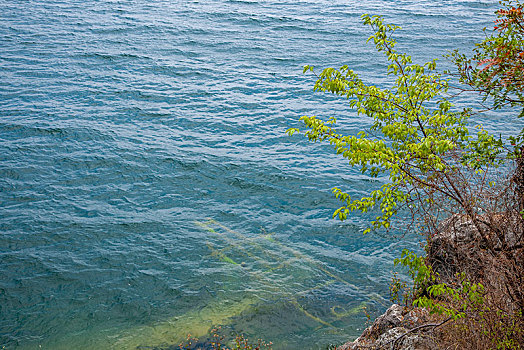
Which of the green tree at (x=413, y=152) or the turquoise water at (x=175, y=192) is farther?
the turquoise water at (x=175, y=192)

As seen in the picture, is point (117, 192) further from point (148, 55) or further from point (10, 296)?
point (148, 55)

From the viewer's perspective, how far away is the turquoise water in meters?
14.2

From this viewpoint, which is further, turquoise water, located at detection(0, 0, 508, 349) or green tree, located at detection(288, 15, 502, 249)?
turquoise water, located at detection(0, 0, 508, 349)

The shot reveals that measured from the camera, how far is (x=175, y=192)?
20.6 meters

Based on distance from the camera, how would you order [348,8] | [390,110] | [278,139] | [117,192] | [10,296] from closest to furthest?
1. [390,110]
2. [10,296]
3. [117,192]
4. [278,139]
5. [348,8]

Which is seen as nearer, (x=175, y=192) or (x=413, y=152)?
(x=413, y=152)

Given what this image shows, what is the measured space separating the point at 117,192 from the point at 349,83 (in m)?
13.2

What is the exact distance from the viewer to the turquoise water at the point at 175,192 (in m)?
14.2

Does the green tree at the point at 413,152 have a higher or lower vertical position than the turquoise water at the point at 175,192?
higher

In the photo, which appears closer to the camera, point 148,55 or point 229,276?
point 229,276

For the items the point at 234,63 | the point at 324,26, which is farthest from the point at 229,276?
the point at 324,26

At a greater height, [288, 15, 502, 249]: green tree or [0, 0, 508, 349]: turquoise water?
[288, 15, 502, 249]: green tree

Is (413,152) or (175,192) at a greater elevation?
(413,152)

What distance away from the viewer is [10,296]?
14.6 metres
